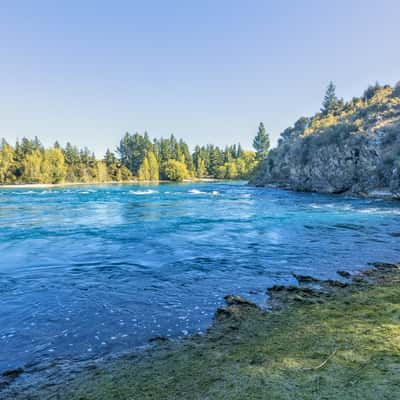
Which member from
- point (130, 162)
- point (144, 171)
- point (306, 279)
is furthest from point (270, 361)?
point (130, 162)

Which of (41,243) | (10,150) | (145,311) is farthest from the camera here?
(10,150)

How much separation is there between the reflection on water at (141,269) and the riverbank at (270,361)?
83cm

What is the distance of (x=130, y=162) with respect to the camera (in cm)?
14000

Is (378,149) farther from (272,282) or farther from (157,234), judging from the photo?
(272,282)

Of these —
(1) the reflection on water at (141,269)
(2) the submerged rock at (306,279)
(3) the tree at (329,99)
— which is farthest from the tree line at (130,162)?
(2) the submerged rock at (306,279)

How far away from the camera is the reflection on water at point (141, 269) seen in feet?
20.3

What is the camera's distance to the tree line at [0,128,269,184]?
325 feet

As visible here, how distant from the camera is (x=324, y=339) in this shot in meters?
4.98

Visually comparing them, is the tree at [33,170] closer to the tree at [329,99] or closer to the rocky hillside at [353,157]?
the rocky hillside at [353,157]

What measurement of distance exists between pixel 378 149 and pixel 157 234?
40025 millimetres

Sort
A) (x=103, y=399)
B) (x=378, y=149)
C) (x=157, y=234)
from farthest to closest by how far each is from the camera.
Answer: (x=378, y=149) < (x=157, y=234) < (x=103, y=399)

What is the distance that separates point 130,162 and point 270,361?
→ 142 m

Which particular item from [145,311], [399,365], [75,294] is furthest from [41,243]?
[399,365]

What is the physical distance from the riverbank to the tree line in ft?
352
